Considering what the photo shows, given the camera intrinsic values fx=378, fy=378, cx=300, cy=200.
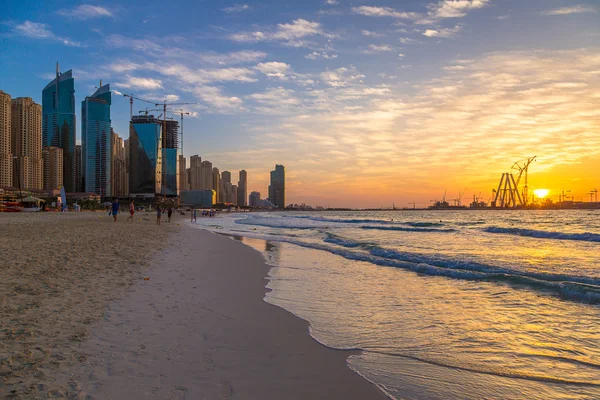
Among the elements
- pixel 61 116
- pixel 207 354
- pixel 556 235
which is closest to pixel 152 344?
pixel 207 354

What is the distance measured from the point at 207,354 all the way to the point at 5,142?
156 metres

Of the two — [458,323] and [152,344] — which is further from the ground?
[152,344]

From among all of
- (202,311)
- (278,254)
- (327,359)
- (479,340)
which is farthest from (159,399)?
(278,254)

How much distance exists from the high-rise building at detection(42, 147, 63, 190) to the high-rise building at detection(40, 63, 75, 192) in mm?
18631

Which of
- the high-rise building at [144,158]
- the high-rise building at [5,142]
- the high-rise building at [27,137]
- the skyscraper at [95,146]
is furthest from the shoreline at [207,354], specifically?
the skyscraper at [95,146]

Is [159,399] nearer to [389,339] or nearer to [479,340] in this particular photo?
[389,339]

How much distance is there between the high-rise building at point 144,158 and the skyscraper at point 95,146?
29.6 m

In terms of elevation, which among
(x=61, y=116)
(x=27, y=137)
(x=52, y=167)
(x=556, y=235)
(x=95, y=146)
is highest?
(x=61, y=116)

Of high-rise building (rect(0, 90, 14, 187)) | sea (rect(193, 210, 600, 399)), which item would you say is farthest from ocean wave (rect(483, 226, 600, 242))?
high-rise building (rect(0, 90, 14, 187))

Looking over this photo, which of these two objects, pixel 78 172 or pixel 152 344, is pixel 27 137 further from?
pixel 152 344

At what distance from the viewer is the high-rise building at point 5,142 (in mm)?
117625

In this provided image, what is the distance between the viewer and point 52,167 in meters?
156

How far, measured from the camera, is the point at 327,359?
15.4 feet

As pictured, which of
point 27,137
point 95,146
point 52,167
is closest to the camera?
point 27,137
